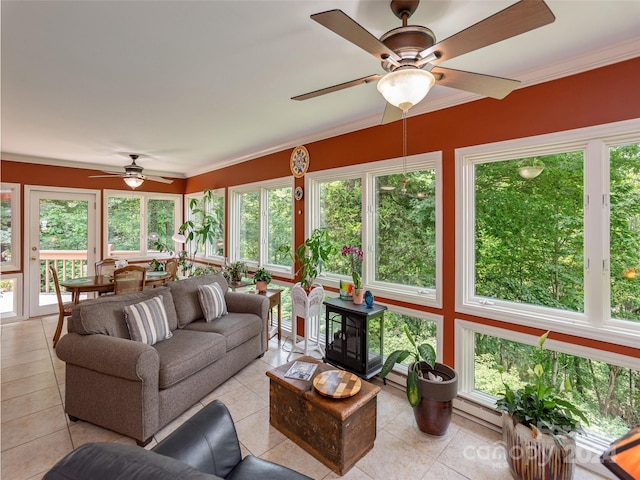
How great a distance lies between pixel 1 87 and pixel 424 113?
341 centimetres

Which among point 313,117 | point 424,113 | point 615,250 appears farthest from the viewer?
point 313,117

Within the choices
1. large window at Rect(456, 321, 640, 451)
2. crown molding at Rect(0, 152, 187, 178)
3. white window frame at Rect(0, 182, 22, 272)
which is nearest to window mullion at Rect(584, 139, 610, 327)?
large window at Rect(456, 321, 640, 451)

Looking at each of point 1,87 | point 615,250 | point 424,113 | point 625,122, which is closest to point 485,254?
point 615,250

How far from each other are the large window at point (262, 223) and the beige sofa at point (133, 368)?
5.49ft

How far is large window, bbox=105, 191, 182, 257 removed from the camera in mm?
5535

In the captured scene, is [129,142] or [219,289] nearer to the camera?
[219,289]

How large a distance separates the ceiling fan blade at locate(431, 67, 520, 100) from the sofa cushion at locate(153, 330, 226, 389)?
2.49 meters

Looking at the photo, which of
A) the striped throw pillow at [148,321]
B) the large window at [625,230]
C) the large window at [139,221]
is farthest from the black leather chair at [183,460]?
the large window at [139,221]

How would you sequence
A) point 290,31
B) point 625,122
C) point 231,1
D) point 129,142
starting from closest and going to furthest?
point 231,1
point 290,31
point 625,122
point 129,142

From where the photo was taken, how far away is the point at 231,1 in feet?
4.71

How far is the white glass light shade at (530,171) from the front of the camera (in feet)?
7.42

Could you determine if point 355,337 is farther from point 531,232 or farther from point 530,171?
point 530,171

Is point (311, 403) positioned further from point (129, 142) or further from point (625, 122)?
point (129, 142)

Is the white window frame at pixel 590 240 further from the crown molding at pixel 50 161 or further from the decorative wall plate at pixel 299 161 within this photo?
the crown molding at pixel 50 161
